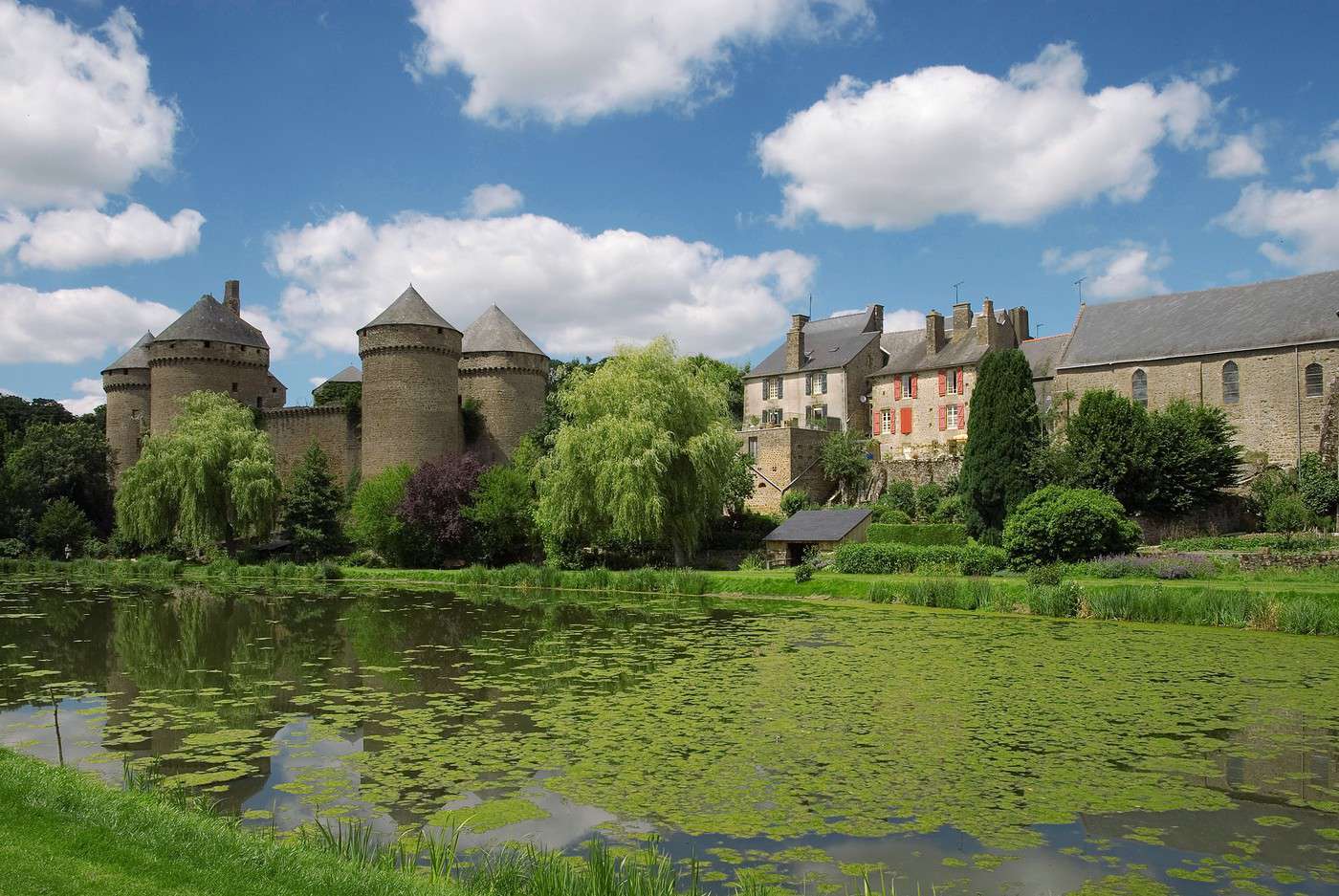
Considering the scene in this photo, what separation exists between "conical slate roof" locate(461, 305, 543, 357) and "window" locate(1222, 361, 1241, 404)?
27685 millimetres

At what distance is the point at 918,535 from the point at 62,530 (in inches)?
1413

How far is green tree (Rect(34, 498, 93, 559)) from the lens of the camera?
41.8 metres

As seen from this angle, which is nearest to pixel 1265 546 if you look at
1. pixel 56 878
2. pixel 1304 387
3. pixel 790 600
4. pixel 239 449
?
pixel 1304 387

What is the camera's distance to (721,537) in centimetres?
3412

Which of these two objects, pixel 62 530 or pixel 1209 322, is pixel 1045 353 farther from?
pixel 62 530

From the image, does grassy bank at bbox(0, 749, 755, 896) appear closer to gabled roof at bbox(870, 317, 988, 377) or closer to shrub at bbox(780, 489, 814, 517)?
shrub at bbox(780, 489, 814, 517)

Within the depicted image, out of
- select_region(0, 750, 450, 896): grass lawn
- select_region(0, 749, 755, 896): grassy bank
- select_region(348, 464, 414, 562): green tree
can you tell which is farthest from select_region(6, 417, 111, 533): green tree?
select_region(0, 750, 450, 896): grass lawn

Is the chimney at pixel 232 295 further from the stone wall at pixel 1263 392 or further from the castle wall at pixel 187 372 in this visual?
the stone wall at pixel 1263 392

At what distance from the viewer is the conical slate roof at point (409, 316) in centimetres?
4094

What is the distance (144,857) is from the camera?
5.42 m

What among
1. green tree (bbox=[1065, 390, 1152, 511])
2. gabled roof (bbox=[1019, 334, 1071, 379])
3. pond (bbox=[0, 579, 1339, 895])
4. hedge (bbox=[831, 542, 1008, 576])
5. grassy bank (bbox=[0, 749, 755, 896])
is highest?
gabled roof (bbox=[1019, 334, 1071, 379])

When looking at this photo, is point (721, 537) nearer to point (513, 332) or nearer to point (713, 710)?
point (513, 332)

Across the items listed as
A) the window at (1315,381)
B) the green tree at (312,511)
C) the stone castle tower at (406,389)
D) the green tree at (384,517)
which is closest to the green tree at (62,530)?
the green tree at (312,511)

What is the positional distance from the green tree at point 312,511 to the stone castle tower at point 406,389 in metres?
2.77
